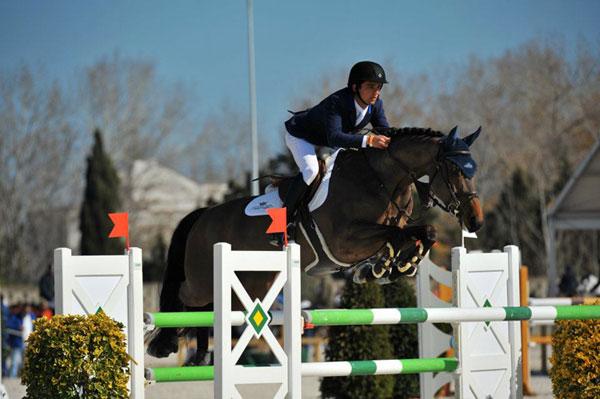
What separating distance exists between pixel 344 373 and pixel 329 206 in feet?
4.02

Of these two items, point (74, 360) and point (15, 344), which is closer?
point (74, 360)

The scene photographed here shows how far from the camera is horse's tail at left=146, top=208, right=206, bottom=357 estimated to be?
262 inches

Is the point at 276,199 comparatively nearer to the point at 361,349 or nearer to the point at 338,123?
the point at 338,123

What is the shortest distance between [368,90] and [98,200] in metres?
22.2

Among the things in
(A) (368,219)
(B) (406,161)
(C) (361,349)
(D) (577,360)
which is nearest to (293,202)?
(A) (368,219)

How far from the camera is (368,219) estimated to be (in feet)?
21.1

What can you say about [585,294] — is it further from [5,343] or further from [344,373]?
[344,373]

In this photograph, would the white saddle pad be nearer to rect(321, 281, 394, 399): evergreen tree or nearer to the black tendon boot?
the black tendon boot

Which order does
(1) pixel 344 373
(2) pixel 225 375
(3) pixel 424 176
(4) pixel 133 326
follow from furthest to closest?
(3) pixel 424 176 → (1) pixel 344 373 → (4) pixel 133 326 → (2) pixel 225 375

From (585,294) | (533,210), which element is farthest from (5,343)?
(533,210)

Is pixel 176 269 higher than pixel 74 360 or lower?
higher

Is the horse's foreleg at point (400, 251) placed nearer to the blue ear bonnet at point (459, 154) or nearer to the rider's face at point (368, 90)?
the blue ear bonnet at point (459, 154)

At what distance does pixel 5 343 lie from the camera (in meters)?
13.6

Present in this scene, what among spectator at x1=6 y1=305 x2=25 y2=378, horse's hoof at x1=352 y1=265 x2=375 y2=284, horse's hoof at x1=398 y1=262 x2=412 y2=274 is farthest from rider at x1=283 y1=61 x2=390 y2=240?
spectator at x1=6 y1=305 x2=25 y2=378
